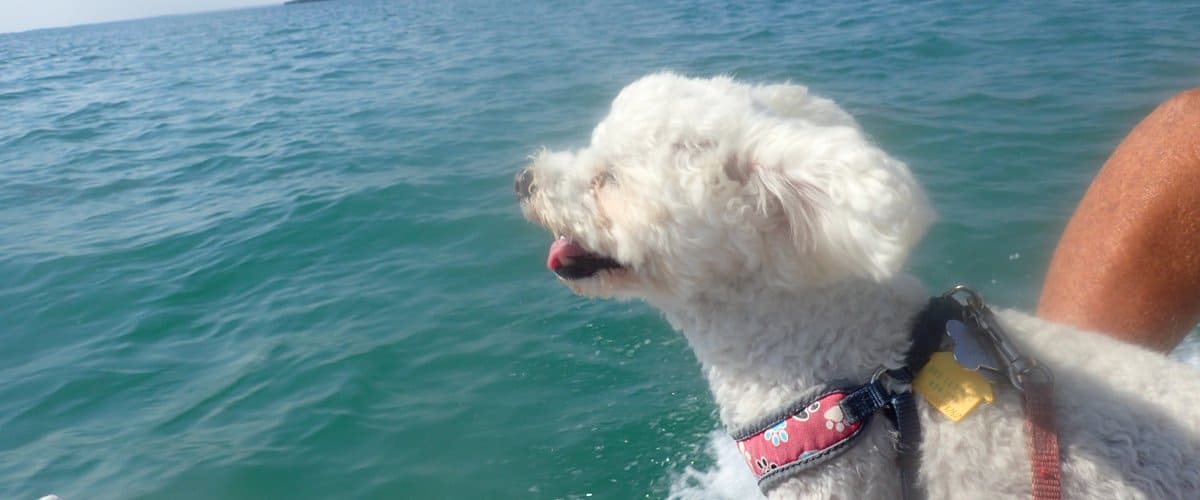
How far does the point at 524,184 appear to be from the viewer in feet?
7.54

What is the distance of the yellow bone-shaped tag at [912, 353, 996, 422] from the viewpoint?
178cm

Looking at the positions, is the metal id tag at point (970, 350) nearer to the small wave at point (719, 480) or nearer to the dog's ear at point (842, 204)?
the dog's ear at point (842, 204)

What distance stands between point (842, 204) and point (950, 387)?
536 mm

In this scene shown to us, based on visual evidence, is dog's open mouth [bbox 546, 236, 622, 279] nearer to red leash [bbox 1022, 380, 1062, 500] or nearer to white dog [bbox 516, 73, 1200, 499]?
white dog [bbox 516, 73, 1200, 499]

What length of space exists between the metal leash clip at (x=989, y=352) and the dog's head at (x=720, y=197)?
0.28 m

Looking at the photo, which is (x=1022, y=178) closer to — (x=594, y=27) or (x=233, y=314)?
(x=233, y=314)

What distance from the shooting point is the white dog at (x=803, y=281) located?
174 cm

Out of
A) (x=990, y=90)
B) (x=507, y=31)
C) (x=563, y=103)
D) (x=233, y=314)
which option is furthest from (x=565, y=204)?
(x=507, y=31)

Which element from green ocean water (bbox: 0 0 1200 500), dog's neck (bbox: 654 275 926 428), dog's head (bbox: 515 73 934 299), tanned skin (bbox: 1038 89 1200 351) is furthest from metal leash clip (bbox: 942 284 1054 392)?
green ocean water (bbox: 0 0 1200 500)

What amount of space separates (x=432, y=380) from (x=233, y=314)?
2214 mm

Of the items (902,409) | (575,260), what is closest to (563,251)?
(575,260)

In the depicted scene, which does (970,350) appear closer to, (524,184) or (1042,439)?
(1042,439)

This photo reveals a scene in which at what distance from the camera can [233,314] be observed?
6234 millimetres

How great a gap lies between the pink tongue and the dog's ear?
526mm
